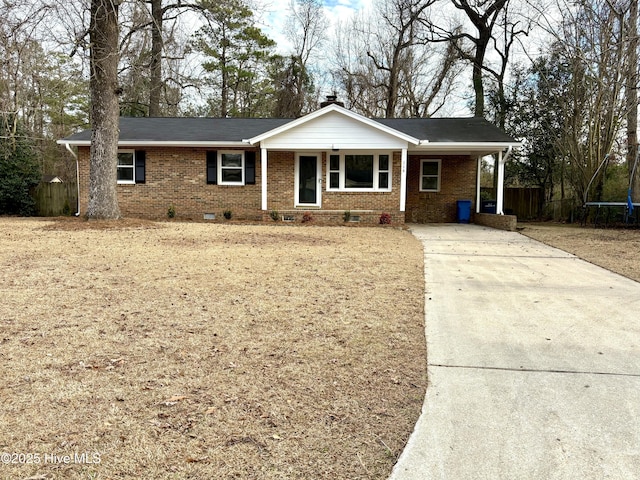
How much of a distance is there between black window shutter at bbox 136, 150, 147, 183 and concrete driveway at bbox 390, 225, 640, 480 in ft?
43.0

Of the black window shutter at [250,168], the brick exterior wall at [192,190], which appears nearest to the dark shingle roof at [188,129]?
Answer: the brick exterior wall at [192,190]

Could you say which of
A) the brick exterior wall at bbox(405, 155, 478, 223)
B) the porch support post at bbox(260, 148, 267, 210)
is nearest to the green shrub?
the porch support post at bbox(260, 148, 267, 210)

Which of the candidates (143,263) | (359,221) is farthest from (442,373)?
(359,221)

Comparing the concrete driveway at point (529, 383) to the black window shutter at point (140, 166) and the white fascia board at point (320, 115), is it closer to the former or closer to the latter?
the white fascia board at point (320, 115)

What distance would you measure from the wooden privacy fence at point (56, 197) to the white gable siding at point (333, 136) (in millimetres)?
9536

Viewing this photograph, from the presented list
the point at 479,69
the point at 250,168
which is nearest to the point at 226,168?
the point at 250,168

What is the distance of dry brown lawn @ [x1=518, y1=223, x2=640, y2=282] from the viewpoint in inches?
312

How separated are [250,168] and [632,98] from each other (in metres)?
12.8

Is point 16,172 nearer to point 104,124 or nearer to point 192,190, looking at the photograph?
point 192,190

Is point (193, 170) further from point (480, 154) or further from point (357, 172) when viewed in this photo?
point (480, 154)

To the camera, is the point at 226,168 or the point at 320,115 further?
the point at 226,168

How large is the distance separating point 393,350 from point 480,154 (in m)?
14.9

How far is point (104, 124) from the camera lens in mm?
12523

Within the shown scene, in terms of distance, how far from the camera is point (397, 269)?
23.4 ft
